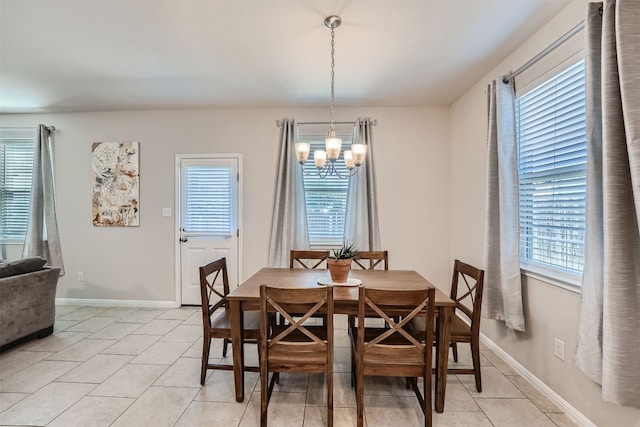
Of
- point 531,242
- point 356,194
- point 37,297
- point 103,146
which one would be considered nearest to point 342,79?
point 356,194

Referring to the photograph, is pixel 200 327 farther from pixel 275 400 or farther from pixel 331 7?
pixel 331 7

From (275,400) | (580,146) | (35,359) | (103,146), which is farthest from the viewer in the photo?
(103,146)

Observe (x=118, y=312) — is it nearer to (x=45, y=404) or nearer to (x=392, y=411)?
(x=45, y=404)

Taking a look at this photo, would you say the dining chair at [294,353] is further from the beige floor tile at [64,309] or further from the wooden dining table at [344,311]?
the beige floor tile at [64,309]

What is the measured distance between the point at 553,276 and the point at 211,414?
2439 millimetres

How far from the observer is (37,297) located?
2883 millimetres

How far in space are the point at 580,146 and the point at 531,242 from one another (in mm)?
806

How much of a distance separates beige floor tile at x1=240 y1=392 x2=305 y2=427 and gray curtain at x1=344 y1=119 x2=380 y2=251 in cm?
194

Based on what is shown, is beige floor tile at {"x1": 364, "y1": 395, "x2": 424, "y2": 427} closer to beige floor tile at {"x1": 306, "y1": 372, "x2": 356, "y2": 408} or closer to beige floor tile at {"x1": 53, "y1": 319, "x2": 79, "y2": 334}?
beige floor tile at {"x1": 306, "y1": 372, "x2": 356, "y2": 408}

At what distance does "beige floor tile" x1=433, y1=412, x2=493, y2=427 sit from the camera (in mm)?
1793

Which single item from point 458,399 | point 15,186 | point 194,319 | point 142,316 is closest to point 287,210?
point 194,319

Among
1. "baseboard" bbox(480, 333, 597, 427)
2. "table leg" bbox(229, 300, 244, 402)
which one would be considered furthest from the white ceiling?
"baseboard" bbox(480, 333, 597, 427)

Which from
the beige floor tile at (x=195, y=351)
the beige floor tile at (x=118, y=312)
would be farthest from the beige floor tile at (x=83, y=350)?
the beige floor tile at (x=195, y=351)

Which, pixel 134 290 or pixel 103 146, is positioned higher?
pixel 103 146
